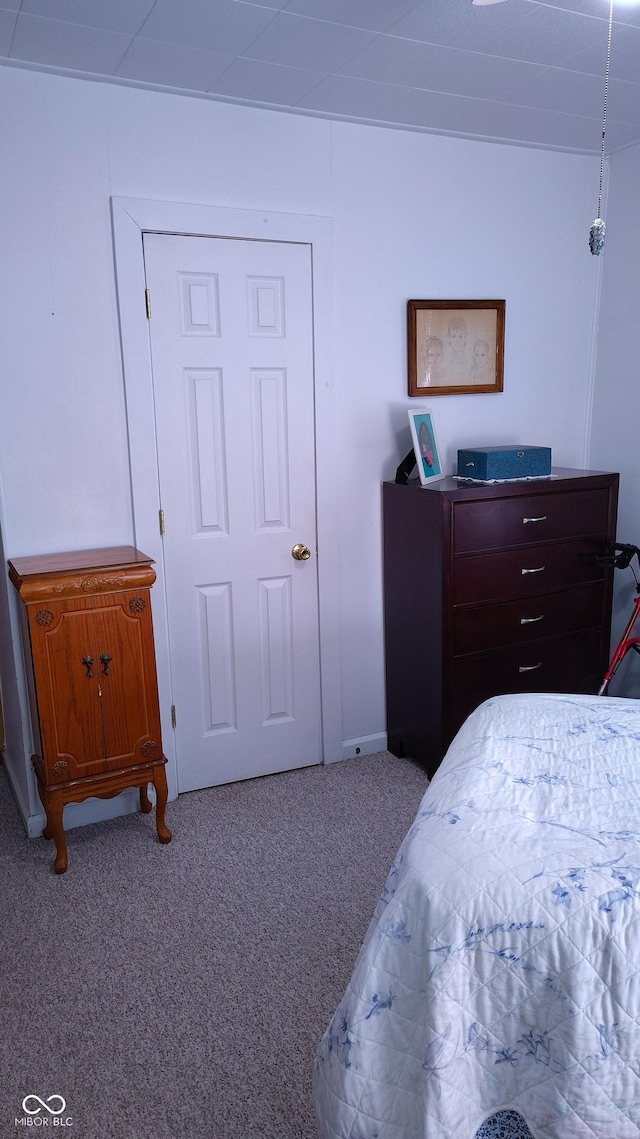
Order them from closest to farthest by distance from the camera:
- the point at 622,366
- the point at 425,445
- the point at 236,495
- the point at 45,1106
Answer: the point at 45,1106 → the point at 236,495 → the point at 425,445 → the point at 622,366

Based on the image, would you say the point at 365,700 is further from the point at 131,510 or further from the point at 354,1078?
the point at 354,1078

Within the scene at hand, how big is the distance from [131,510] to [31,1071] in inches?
66.9

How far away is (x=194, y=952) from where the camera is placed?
7.34ft

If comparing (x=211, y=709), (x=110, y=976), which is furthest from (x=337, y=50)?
(x=110, y=976)

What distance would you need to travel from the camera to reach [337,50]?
2346 mm

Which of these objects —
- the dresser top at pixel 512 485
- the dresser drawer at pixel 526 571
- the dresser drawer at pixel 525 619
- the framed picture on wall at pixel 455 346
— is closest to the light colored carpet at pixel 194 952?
the dresser drawer at pixel 525 619

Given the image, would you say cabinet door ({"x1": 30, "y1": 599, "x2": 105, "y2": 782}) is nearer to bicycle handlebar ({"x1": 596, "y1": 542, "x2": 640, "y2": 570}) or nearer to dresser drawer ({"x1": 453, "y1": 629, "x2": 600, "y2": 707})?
dresser drawer ({"x1": 453, "y1": 629, "x2": 600, "y2": 707})

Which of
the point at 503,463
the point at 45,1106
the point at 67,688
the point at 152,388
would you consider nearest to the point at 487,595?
the point at 503,463

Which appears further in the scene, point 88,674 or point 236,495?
point 236,495

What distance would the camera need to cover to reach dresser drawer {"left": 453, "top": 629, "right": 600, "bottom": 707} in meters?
3.08

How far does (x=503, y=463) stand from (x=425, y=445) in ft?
1.02

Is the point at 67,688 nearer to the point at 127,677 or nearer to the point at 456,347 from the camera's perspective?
the point at 127,677

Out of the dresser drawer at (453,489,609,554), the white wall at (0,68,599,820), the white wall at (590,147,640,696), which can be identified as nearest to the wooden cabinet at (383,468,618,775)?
the dresser drawer at (453,489,609,554)

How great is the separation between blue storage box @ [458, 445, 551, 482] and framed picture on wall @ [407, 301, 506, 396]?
0.35 m
